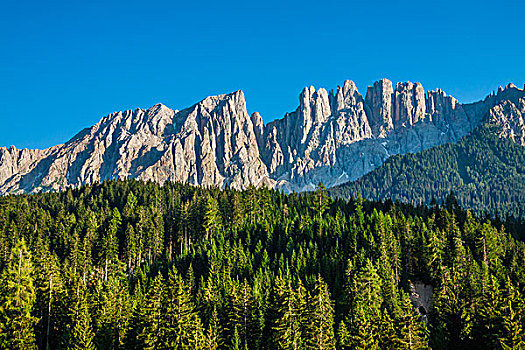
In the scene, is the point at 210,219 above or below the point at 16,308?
above

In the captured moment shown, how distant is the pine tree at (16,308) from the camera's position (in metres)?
54.3

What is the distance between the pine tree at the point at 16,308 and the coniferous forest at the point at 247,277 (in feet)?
0.39

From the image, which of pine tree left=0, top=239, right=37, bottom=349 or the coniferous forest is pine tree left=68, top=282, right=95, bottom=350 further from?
pine tree left=0, top=239, right=37, bottom=349

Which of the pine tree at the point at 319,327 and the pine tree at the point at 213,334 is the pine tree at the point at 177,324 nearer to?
the pine tree at the point at 213,334

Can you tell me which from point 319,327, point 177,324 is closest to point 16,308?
point 177,324

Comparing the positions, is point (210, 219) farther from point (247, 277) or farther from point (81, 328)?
point (81, 328)

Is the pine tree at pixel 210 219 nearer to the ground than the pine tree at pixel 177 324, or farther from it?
farther from it

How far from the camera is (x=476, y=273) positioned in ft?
270

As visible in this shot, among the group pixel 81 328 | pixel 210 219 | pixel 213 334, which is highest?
pixel 210 219

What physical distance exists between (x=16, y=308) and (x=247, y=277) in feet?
150

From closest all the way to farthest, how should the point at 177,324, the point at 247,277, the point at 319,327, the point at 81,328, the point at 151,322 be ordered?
the point at 319,327 → the point at 177,324 → the point at 151,322 → the point at 81,328 → the point at 247,277

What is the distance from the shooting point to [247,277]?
92.7 meters

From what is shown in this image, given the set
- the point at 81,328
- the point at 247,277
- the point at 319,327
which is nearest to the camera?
the point at 319,327

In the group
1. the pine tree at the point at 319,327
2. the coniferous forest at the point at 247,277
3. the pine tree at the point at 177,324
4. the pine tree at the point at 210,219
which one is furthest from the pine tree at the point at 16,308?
the pine tree at the point at 210,219
